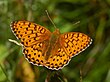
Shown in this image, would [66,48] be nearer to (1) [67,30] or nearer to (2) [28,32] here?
(2) [28,32]

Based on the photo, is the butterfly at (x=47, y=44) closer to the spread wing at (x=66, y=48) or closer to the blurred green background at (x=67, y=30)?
the spread wing at (x=66, y=48)

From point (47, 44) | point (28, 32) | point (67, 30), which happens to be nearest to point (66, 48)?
point (47, 44)

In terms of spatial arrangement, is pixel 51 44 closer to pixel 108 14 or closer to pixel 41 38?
pixel 41 38

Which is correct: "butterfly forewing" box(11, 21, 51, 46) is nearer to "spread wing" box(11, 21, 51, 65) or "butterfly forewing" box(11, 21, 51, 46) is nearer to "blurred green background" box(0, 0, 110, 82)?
"spread wing" box(11, 21, 51, 65)

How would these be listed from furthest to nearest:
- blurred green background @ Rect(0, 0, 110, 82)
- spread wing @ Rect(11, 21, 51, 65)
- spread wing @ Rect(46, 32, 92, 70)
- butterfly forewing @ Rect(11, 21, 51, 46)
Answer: blurred green background @ Rect(0, 0, 110, 82) < butterfly forewing @ Rect(11, 21, 51, 46) < spread wing @ Rect(11, 21, 51, 65) < spread wing @ Rect(46, 32, 92, 70)

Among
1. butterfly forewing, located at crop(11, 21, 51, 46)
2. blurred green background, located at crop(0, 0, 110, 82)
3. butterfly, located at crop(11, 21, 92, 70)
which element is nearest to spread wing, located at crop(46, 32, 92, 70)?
butterfly, located at crop(11, 21, 92, 70)

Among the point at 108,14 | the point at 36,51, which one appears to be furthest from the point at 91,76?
the point at 36,51
